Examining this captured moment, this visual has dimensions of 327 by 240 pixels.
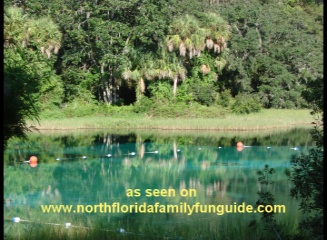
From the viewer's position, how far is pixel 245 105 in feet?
100.0

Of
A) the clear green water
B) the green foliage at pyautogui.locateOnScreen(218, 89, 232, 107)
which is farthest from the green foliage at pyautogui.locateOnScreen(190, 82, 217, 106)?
the clear green water

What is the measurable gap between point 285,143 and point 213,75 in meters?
11.1

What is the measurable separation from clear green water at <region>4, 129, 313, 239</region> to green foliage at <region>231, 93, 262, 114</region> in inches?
176

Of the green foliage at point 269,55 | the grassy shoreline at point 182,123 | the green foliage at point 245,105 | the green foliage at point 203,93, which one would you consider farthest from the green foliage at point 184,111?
the green foliage at point 269,55

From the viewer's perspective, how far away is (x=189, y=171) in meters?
16.6

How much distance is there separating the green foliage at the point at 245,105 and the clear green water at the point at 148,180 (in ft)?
14.7

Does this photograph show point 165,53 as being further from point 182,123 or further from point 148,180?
point 148,180

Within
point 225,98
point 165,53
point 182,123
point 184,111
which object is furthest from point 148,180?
point 225,98

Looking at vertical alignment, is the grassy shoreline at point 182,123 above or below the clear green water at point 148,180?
below

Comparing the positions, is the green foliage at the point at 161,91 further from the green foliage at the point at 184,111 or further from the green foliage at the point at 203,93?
the green foliage at the point at 203,93

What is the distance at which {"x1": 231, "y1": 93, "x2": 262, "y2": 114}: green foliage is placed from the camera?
3041 cm

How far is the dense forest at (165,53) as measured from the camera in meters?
30.0

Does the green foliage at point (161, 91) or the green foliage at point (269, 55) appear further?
the green foliage at point (269, 55)

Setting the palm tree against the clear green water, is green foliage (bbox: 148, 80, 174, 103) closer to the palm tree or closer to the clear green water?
the clear green water
